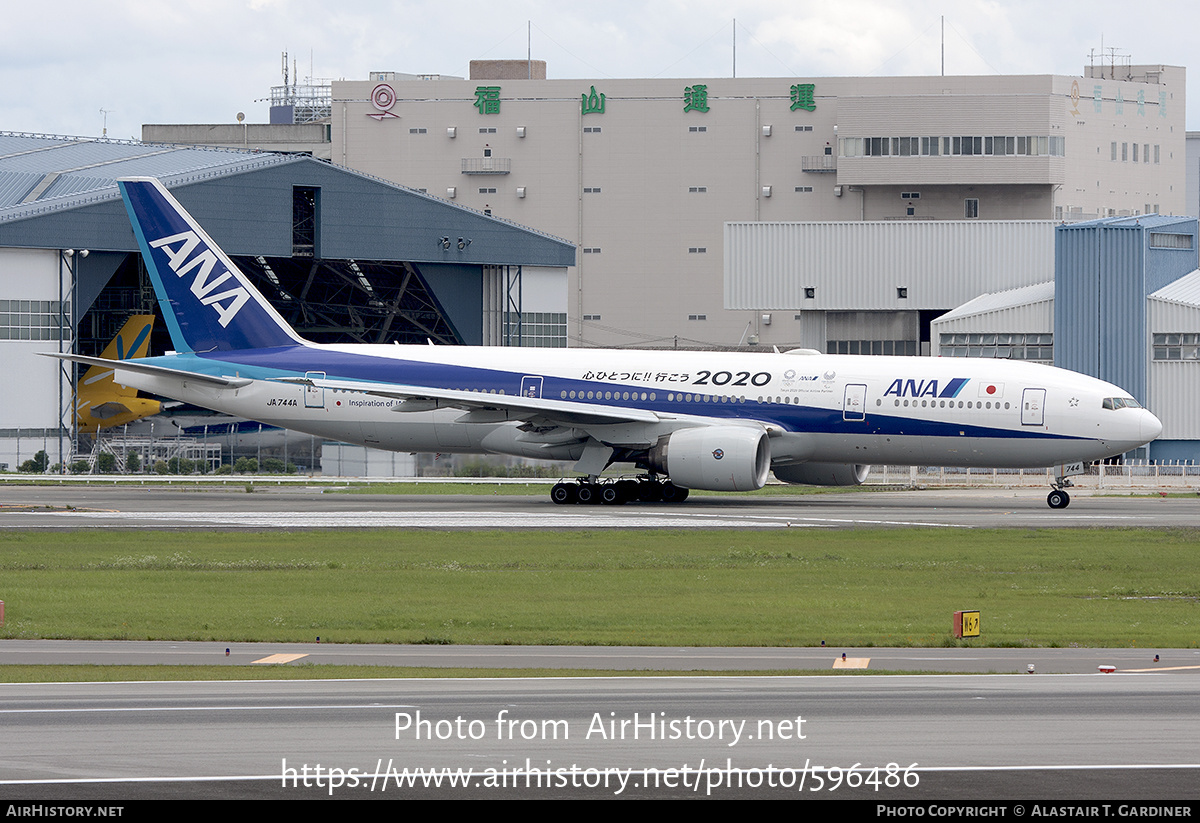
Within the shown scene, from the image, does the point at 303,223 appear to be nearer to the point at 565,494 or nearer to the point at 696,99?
the point at 565,494

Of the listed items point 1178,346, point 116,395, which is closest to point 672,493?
point 1178,346

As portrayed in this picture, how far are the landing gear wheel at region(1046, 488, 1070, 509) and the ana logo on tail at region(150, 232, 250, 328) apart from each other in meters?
26.5

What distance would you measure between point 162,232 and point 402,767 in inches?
1597

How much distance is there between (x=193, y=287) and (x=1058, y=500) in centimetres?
2857

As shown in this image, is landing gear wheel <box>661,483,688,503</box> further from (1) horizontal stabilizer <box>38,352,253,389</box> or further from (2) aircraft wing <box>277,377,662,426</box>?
(1) horizontal stabilizer <box>38,352,253,389</box>

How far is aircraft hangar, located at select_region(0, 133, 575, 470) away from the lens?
6956 centimetres

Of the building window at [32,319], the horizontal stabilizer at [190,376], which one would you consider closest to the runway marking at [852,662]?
the horizontal stabilizer at [190,376]

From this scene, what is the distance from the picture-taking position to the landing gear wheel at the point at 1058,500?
4591cm

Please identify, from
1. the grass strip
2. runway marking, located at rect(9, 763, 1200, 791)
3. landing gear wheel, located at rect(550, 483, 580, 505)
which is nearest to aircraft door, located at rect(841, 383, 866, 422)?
the grass strip

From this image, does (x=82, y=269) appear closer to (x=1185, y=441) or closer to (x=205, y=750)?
(x=1185, y=441)

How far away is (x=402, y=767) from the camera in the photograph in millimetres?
11930

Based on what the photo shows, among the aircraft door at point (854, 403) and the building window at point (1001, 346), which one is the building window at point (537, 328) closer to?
the building window at point (1001, 346)

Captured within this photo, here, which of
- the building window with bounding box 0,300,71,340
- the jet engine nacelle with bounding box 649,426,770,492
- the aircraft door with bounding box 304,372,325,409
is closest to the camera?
the jet engine nacelle with bounding box 649,426,770,492

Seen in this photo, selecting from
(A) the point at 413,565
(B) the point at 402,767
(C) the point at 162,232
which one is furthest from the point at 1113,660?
(C) the point at 162,232
